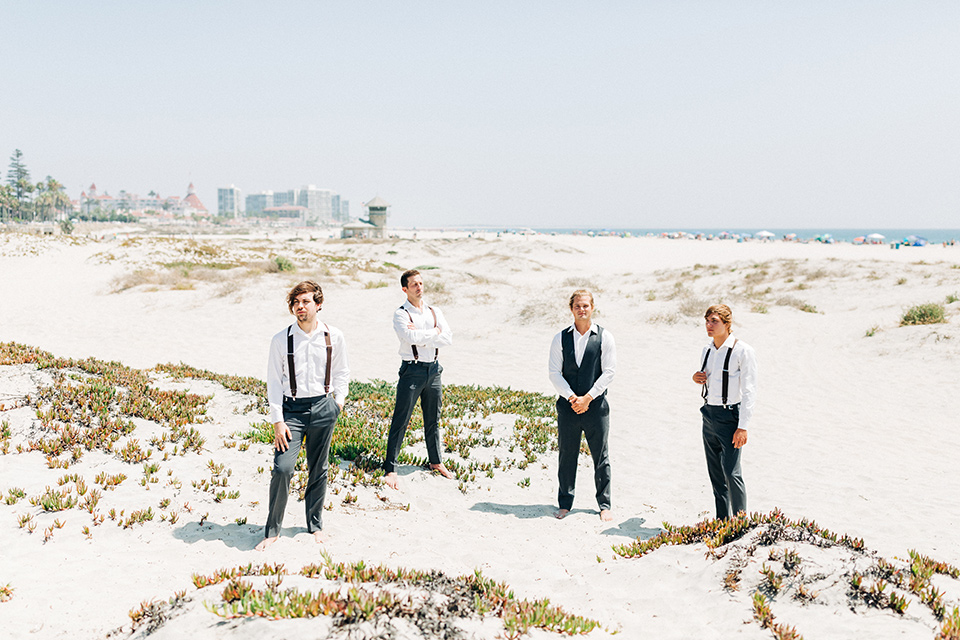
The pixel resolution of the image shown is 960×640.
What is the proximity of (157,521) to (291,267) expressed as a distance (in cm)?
2774

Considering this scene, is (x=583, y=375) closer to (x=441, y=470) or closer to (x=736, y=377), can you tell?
(x=736, y=377)

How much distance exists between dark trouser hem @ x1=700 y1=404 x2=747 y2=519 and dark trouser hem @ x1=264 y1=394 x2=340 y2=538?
367cm

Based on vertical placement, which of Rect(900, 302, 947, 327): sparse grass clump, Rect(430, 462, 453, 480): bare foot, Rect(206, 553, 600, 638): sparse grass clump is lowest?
Rect(430, 462, 453, 480): bare foot

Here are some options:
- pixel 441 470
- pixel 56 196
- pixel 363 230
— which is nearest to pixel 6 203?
pixel 56 196

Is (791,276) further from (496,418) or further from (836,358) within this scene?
(496,418)

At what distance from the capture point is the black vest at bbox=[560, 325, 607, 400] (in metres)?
5.93

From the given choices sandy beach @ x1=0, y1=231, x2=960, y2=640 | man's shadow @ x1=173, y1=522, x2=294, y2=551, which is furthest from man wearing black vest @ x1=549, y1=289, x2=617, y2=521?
man's shadow @ x1=173, y1=522, x2=294, y2=551

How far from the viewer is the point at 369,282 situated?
1188 inches

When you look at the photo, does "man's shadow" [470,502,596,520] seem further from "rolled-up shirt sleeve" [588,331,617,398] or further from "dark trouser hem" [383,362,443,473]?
"rolled-up shirt sleeve" [588,331,617,398]

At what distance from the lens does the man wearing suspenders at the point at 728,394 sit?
534 cm

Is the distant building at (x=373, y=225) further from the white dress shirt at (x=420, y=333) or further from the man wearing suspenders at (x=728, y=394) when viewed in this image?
the man wearing suspenders at (x=728, y=394)

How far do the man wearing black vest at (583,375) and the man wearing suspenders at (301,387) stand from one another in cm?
224

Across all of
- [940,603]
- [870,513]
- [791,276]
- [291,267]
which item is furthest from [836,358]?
[291,267]

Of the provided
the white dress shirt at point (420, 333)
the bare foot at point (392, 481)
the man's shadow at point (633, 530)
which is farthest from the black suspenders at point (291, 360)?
the man's shadow at point (633, 530)
